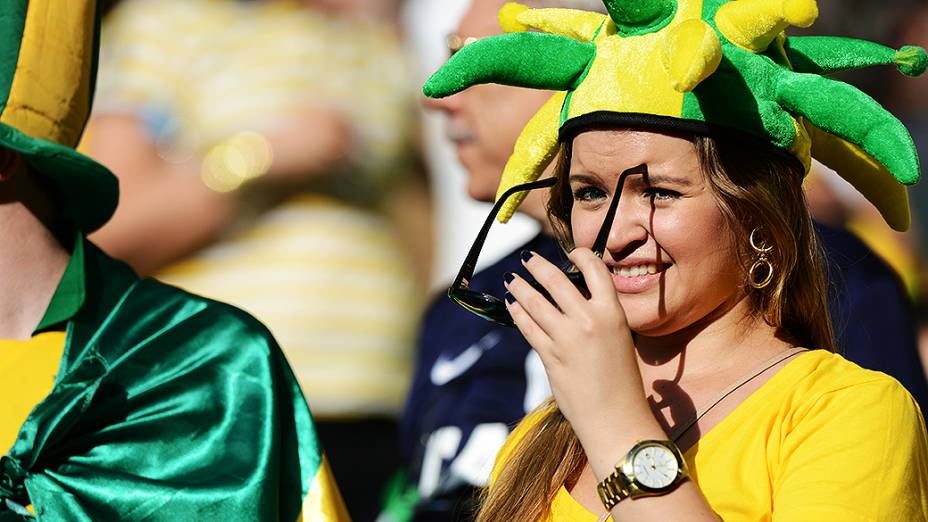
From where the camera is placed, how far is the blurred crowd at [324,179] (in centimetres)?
452

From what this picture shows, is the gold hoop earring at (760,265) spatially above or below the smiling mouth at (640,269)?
below

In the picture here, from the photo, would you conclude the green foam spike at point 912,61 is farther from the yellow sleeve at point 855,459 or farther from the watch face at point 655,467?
the watch face at point 655,467

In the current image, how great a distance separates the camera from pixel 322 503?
2596 millimetres

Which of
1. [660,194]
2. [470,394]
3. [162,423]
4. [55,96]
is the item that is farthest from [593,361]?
[470,394]

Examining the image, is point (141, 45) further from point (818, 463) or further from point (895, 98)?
point (818, 463)

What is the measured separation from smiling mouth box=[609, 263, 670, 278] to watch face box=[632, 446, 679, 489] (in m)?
0.28

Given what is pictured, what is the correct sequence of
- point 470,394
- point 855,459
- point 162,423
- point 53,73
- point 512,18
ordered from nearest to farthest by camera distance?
point 855,459 < point 512,18 < point 162,423 < point 53,73 < point 470,394

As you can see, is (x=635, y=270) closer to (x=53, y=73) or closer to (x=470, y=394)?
(x=53, y=73)

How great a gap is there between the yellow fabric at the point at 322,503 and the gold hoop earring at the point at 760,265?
91cm

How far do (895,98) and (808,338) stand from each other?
8.49 ft

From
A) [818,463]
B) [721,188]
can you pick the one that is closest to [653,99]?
[721,188]

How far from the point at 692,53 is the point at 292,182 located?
2.79 m

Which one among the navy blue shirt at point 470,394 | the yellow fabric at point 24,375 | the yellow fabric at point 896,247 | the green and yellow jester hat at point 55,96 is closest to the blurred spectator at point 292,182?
the navy blue shirt at point 470,394

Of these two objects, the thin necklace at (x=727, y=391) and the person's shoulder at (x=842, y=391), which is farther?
the thin necklace at (x=727, y=391)
